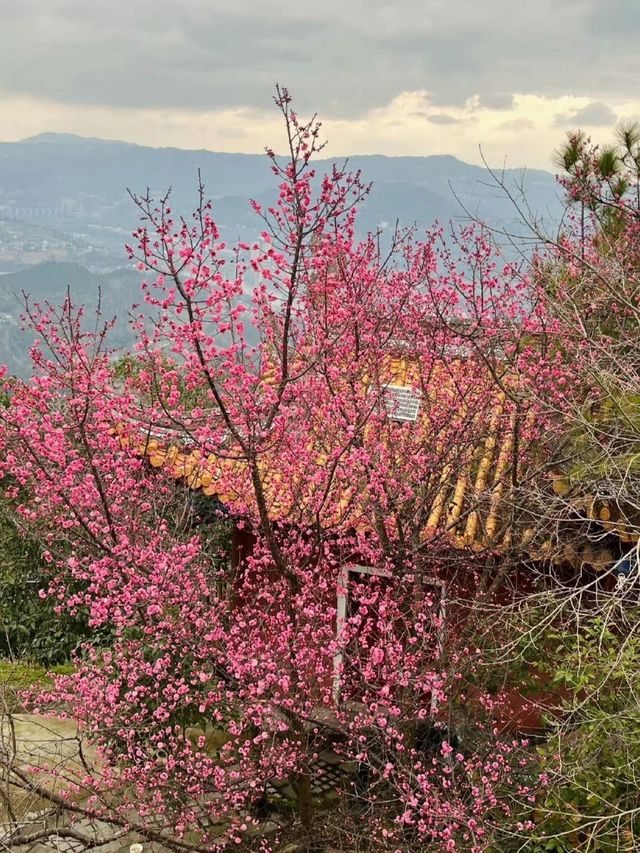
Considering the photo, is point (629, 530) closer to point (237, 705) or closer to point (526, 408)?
point (526, 408)

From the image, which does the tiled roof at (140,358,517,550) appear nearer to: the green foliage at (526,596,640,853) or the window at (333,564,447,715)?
the window at (333,564,447,715)

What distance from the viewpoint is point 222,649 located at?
551 centimetres

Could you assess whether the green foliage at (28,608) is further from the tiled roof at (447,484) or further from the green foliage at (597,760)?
the green foliage at (597,760)

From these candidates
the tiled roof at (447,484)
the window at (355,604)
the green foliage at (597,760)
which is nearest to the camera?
the green foliage at (597,760)

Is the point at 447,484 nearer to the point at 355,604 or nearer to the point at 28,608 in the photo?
the point at 355,604

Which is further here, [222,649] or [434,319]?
[434,319]

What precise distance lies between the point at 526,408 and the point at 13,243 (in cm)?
18171

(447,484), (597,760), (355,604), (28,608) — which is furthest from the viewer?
(28,608)

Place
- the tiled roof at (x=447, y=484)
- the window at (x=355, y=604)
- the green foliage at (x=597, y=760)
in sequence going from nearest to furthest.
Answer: the green foliage at (x=597, y=760)
the window at (x=355, y=604)
the tiled roof at (x=447, y=484)

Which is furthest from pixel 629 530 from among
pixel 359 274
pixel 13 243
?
pixel 13 243

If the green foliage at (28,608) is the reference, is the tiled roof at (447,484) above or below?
above

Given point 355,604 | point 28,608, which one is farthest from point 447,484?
point 28,608

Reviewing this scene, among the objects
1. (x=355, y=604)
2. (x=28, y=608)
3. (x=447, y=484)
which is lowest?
(x=28, y=608)

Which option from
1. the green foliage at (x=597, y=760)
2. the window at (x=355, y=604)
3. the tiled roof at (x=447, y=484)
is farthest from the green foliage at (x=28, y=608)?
the green foliage at (x=597, y=760)
